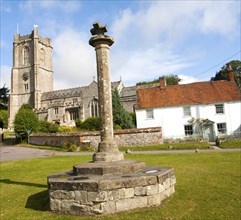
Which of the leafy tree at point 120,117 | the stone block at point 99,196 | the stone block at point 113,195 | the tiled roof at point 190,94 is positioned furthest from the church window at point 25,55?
the stone block at point 113,195

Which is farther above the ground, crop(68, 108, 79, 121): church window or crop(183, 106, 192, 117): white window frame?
crop(68, 108, 79, 121): church window

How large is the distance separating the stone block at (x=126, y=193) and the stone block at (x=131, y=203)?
92 millimetres

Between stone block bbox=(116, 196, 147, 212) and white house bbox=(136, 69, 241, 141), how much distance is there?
24034mm

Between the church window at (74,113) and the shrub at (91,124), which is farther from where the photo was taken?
the church window at (74,113)

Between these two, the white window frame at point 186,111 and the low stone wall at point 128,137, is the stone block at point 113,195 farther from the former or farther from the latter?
the white window frame at point 186,111

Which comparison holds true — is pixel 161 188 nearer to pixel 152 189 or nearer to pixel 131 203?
pixel 152 189

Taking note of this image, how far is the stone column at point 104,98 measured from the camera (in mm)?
7072

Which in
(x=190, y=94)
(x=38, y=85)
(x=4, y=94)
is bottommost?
(x=190, y=94)

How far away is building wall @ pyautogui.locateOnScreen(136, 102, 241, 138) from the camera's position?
27891 millimetres

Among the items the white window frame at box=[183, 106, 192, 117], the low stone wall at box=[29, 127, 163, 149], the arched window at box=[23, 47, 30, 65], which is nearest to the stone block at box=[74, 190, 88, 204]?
the low stone wall at box=[29, 127, 163, 149]

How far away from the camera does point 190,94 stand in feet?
100

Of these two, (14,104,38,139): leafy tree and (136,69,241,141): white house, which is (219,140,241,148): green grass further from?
(14,104,38,139): leafy tree

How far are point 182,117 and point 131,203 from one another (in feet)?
81.5

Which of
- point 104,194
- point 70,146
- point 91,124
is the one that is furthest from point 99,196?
point 91,124
